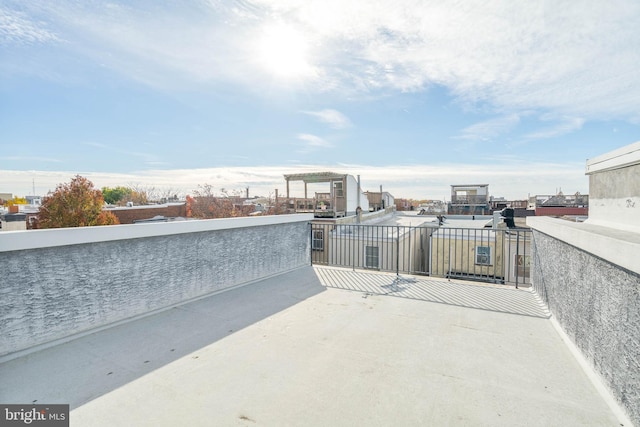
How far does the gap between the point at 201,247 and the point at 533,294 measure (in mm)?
5821

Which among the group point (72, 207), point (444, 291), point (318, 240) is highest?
point (72, 207)

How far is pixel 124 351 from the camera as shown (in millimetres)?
3037

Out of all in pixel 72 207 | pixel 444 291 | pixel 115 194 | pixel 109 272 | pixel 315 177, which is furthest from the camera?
pixel 115 194

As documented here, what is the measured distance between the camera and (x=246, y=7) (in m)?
6.04

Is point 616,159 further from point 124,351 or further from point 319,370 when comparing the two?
point 124,351

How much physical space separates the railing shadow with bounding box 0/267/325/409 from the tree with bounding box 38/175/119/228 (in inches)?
721

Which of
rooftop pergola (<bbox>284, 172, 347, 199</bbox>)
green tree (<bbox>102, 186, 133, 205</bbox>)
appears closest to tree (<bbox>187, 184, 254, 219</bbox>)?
rooftop pergola (<bbox>284, 172, 347, 199</bbox>)

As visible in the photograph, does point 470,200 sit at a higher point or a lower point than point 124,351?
higher

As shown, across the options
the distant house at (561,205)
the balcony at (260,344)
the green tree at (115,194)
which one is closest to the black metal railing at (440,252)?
the balcony at (260,344)

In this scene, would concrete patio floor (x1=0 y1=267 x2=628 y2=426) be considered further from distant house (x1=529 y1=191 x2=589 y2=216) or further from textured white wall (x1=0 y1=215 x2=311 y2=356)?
distant house (x1=529 y1=191 x2=589 y2=216)

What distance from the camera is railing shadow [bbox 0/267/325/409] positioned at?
7.86 ft

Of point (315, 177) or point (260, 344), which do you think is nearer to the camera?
point (260, 344)

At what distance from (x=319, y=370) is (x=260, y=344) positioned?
833mm

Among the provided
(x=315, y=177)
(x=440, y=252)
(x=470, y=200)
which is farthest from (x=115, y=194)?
(x=470, y=200)
